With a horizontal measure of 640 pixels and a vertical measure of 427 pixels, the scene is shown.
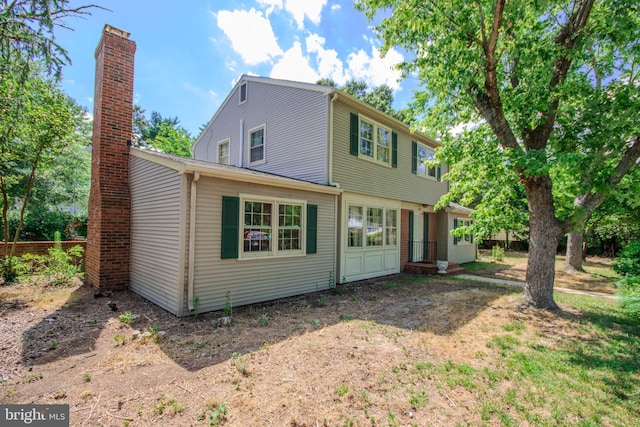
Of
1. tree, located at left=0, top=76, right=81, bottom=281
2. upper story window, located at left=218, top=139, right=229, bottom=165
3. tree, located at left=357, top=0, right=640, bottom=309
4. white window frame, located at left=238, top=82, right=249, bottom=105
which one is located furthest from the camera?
upper story window, located at left=218, top=139, right=229, bottom=165

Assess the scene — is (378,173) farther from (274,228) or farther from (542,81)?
(542,81)

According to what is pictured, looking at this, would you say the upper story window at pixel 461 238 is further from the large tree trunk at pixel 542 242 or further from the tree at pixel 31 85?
the tree at pixel 31 85

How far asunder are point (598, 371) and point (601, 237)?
69.1ft

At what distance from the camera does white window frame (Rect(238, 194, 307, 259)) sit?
20.6 ft

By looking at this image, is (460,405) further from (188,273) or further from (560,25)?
(560,25)

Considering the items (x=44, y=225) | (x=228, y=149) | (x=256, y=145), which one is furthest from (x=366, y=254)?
(x=44, y=225)

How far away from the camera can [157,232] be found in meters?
6.30

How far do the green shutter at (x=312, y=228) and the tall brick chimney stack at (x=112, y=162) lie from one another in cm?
475

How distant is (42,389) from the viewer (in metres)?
3.16

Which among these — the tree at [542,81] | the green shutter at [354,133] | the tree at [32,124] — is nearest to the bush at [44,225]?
the tree at [32,124]

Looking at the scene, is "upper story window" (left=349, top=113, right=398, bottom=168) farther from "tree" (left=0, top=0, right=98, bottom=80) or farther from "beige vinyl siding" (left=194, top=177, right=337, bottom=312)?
"tree" (left=0, top=0, right=98, bottom=80)

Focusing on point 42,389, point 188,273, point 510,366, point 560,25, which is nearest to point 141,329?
point 188,273

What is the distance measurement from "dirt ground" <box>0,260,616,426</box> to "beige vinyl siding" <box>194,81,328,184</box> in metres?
4.37

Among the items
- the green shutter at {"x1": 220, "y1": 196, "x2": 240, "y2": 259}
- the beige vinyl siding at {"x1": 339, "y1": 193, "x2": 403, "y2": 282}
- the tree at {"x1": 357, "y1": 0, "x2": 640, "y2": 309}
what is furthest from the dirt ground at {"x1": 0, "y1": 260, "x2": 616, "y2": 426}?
the tree at {"x1": 357, "y1": 0, "x2": 640, "y2": 309}
